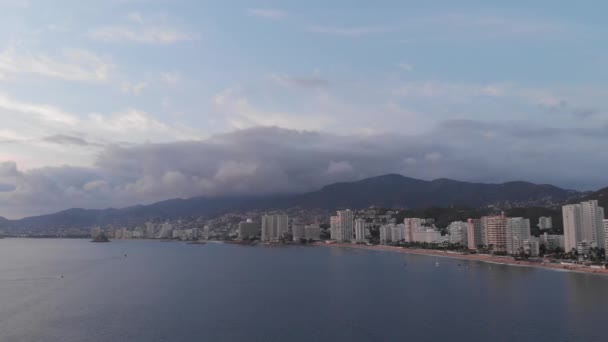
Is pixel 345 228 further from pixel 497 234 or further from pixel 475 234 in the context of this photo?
pixel 497 234

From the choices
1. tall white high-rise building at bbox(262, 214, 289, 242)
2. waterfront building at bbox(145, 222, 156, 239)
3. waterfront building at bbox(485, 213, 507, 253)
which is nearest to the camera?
waterfront building at bbox(485, 213, 507, 253)

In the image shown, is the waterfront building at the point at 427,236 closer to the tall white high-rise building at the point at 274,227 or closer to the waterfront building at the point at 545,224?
the waterfront building at the point at 545,224

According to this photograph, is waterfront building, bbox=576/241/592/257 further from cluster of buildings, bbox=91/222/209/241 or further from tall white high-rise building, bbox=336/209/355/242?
cluster of buildings, bbox=91/222/209/241

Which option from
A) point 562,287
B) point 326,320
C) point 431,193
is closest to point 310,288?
point 326,320

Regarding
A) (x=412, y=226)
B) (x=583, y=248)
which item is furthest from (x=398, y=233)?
(x=583, y=248)

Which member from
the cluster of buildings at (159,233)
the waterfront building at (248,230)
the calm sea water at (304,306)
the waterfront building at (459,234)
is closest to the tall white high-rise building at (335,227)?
the waterfront building at (248,230)

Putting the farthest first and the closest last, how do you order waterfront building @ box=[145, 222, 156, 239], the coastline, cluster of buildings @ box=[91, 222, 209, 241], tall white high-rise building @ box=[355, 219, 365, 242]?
waterfront building @ box=[145, 222, 156, 239], cluster of buildings @ box=[91, 222, 209, 241], tall white high-rise building @ box=[355, 219, 365, 242], the coastline

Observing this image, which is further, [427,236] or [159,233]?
[159,233]

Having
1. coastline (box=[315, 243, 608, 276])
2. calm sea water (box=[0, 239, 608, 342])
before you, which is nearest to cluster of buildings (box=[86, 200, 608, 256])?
coastline (box=[315, 243, 608, 276])
